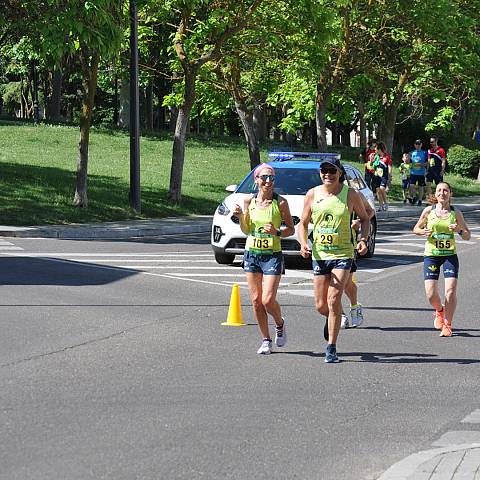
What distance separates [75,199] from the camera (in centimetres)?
3020

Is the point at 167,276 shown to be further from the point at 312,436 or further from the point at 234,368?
the point at 312,436

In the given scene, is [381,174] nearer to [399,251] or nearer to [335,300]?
[399,251]

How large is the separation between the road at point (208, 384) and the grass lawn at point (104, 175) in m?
12.4

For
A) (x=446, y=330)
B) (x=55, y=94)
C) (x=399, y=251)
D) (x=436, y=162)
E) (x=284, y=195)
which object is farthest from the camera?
(x=55, y=94)

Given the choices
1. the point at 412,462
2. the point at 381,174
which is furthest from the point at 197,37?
the point at 412,462

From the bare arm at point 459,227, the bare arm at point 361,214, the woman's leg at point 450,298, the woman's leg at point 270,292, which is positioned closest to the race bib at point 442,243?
the bare arm at point 459,227

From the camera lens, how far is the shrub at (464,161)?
57.2m

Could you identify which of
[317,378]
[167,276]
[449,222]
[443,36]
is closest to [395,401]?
[317,378]

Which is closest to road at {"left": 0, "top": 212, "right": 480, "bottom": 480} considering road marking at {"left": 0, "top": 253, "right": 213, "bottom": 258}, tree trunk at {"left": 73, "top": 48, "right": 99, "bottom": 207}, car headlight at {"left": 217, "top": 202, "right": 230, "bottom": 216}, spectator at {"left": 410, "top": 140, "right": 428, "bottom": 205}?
car headlight at {"left": 217, "top": 202, "right": 230, "bottom": 216}

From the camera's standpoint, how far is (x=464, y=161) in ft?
188

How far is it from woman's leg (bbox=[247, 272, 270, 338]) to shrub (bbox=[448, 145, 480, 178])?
47.1 metres

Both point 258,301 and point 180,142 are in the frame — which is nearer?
point 258,301

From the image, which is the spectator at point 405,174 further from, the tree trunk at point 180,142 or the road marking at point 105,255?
the road marking at point 105,255

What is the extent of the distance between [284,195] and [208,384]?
10618 mm
